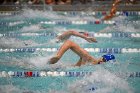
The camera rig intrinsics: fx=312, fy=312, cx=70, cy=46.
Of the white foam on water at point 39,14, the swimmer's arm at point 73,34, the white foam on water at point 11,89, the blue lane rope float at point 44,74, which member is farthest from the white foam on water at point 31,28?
the white foam on water at point 11,89

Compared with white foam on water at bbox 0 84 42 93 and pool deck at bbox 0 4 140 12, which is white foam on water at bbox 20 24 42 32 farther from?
white foam on water at bbox 0 84 42 93

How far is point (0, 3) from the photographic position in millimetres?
9453

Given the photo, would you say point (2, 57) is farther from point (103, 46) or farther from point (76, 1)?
point (76, 1)

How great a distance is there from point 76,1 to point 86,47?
4064 millimetres

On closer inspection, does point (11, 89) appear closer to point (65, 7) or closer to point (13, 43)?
point (13, 43)

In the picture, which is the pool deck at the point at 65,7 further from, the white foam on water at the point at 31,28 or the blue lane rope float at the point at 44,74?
the blue lane rope float at the point at 44,74

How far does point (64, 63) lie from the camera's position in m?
4.94

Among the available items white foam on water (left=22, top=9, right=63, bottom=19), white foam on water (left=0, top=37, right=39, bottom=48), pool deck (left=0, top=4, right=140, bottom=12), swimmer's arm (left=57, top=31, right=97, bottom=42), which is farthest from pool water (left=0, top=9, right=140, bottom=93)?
pool deck (left=0, top=4, right=140, bottom=12)

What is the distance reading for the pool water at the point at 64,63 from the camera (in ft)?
13.7

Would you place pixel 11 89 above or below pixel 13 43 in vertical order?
below

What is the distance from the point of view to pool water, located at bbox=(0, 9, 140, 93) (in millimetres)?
4188

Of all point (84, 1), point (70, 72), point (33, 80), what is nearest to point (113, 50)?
point (70, 72)

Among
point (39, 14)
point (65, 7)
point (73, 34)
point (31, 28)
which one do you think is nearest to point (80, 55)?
point (73, 34)

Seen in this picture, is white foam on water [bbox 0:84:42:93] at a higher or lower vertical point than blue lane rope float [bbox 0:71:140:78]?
lower
